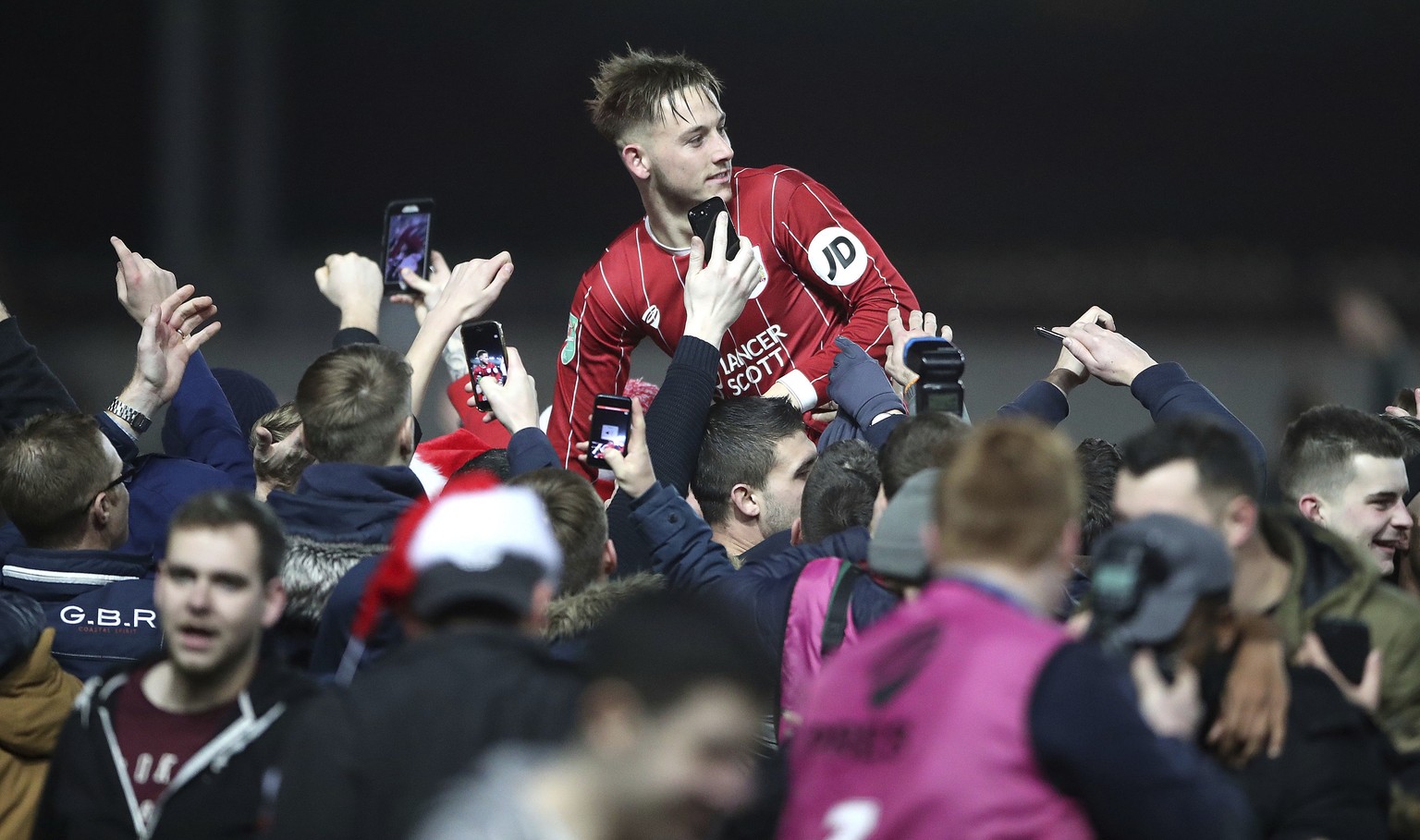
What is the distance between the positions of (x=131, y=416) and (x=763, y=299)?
72.3 inches

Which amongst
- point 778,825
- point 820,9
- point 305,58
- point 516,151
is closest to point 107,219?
point 305,58

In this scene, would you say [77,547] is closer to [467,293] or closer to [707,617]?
[467,293]

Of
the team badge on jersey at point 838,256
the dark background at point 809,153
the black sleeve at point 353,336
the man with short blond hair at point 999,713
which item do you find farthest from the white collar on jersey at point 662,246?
the dark background at point 809,153

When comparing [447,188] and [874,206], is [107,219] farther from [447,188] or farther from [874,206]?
[874,206]

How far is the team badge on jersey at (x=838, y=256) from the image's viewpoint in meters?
4.55

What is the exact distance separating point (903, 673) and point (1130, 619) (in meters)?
0.32

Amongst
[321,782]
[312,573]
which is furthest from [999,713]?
[312,573]

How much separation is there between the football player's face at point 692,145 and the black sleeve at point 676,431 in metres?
0.88

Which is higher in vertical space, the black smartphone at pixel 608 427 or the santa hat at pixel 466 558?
the black smartphone at pixel 608 427

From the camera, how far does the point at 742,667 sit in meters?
1.76

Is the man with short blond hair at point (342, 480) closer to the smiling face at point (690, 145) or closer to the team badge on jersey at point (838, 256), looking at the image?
the smiling face at point (690, 145)

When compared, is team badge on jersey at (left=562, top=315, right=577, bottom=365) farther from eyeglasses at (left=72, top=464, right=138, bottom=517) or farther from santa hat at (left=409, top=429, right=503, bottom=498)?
eyeglasses at (left=72, top=464, right=138, bottom=517)

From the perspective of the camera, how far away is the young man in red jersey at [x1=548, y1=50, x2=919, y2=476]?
4.55 meters

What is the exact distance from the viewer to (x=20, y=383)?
156 inches
